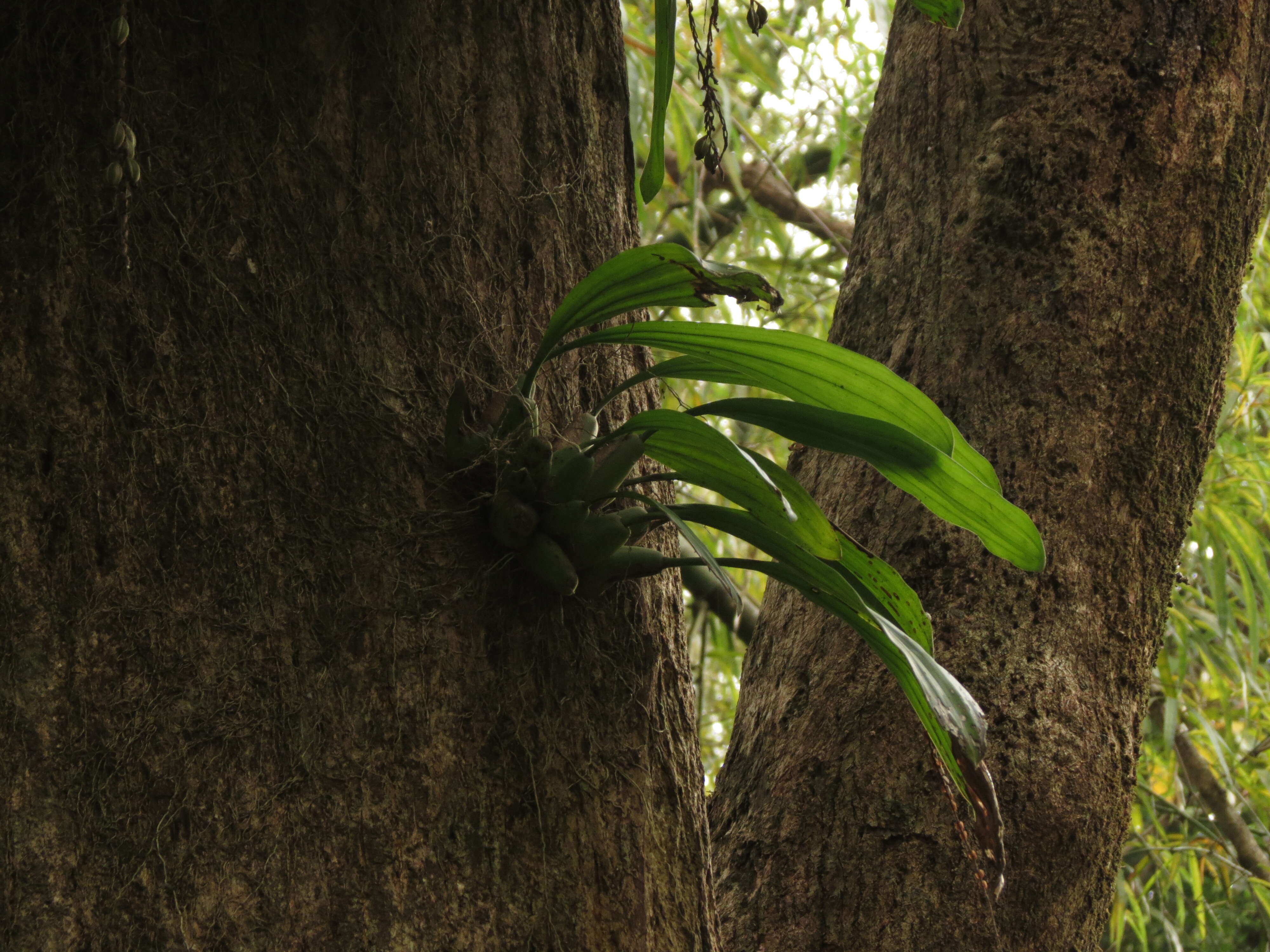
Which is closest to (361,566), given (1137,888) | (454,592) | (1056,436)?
(454,592)

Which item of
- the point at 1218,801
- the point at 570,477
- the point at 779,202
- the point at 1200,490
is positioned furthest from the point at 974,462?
the point at 779,202

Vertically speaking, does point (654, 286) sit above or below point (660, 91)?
below

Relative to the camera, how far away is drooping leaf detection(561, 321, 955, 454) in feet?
2.39

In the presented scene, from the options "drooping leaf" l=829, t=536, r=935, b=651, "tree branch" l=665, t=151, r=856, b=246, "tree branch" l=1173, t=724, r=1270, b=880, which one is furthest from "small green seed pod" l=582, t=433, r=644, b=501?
"tree branch" l=665, t=151, r=856, b=246

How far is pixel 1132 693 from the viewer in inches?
41.2

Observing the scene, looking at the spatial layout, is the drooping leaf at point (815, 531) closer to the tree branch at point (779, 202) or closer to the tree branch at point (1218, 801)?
the tree branch at point (1218, 801)

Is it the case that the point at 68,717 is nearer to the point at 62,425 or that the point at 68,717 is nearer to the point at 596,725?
the point at 62,425

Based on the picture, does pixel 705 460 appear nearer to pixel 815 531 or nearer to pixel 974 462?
pixel 815 531

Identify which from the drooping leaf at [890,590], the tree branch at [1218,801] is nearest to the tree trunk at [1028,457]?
the drooping leaf at [890,590]

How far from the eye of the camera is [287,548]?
26.9 inches

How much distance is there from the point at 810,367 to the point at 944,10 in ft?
0.94

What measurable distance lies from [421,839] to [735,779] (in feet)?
1.69

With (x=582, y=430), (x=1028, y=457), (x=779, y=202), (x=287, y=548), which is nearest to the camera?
(x=287, y=548)

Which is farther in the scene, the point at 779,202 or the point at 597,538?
the point at 779,202
